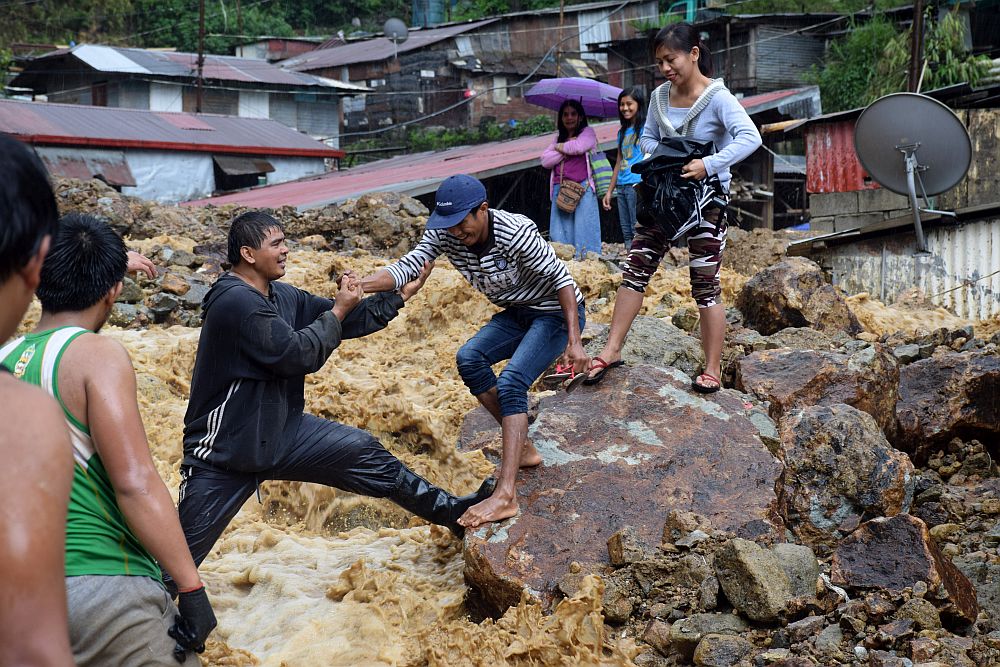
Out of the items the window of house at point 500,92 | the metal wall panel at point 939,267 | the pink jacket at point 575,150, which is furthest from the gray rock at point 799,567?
the window of house at point 500,92

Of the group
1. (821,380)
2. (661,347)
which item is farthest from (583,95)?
(821,380)

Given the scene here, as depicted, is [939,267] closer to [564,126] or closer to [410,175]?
[564,126]

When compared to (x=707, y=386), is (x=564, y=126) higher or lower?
higher

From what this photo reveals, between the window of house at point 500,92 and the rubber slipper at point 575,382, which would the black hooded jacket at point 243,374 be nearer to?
the rubber slipper at point 575,382

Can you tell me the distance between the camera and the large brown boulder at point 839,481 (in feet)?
16.0

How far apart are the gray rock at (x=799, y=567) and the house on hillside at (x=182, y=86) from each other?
29.7 metres

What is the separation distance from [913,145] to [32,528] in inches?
398

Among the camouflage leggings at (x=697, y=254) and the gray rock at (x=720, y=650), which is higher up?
the camouflage leggings at (x=697, y=254)

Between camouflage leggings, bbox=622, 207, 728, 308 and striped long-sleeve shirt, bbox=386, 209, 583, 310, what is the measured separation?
24.9 inches

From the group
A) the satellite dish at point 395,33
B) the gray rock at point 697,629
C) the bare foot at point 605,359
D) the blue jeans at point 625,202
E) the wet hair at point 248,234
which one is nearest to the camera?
the gray rock at point 697,629

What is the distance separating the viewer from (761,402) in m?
5.77

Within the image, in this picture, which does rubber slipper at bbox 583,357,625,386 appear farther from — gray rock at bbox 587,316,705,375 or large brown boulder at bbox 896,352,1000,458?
large brown boulder at bbox 896,352,1000,458

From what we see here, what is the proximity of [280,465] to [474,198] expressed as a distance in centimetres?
145

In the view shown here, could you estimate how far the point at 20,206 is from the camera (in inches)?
58.4
